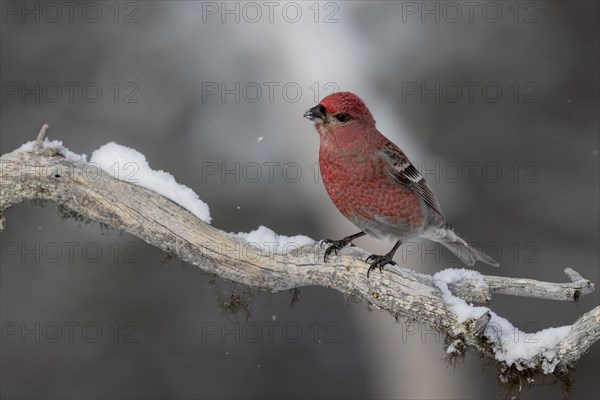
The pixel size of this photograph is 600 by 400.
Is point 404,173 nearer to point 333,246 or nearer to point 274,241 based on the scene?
point 333,246

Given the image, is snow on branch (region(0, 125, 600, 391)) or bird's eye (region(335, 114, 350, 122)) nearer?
bird's eye (region(335, 114, 350, 122))

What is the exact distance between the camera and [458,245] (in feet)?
22.0

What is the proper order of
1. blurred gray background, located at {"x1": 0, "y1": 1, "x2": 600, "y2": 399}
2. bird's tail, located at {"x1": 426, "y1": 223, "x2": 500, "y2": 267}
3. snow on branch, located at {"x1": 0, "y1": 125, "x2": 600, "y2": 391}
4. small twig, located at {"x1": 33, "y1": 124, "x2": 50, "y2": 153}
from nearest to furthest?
snow on branch, located at {"x1": 0, "y1": 125, "x2": 600, "y2": 391} < small twig, located at {"x1": 33, "y1": 124, "x2": 50, "y2": 153} < bird's tail, located at {"x1": 426, "y1": 223, "x2": 500, "y2": 267} < blurred gray background, located at {"x1": 0, "y1": 1, "x2": 600, "y2": 399}

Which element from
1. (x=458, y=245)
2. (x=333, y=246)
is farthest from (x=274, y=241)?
(x=458, y=245)

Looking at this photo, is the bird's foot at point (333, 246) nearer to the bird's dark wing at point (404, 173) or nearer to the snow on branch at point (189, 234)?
the snow on branch at point (189, 234)

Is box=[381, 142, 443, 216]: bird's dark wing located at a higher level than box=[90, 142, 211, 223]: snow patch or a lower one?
higher

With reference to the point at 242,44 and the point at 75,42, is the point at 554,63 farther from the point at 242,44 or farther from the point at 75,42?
the point at 75,42

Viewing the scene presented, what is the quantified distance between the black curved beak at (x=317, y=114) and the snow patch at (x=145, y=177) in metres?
1.00

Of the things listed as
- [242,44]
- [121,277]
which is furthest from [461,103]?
[121,277]

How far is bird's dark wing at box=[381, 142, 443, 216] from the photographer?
587cm

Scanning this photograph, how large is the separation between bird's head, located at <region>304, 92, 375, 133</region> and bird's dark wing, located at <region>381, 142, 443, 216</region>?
0.39 metres

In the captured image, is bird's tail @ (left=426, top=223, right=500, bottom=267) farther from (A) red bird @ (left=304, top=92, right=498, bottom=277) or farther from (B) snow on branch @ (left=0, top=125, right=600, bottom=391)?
(B) snow on branch @ (left=0, top=125, right=600, bottom=391)

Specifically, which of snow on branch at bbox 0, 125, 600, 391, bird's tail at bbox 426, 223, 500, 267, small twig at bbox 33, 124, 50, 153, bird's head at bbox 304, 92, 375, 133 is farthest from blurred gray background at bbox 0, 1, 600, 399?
small twig at bbox 33, 124, 50, 153

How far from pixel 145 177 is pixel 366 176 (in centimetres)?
155
